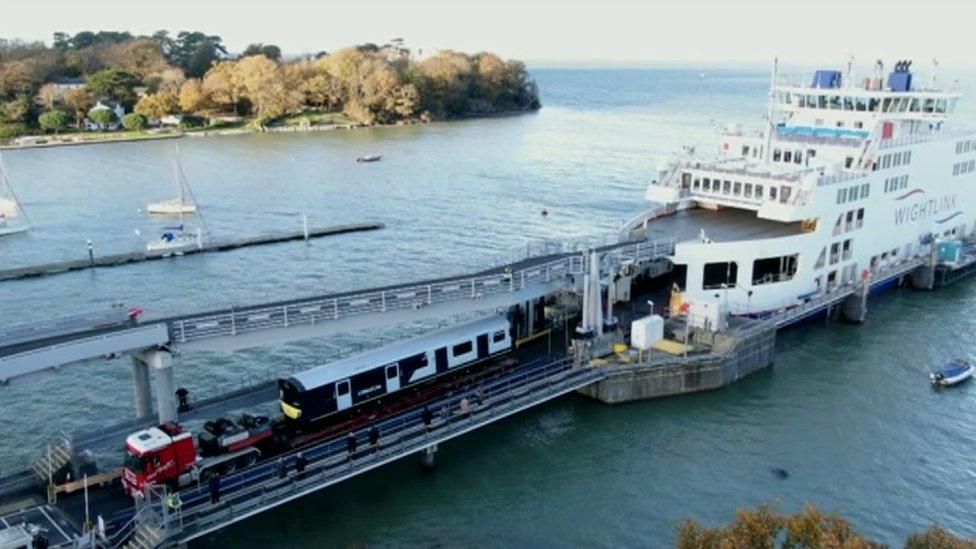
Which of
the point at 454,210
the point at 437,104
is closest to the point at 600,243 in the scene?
the point at 454,210

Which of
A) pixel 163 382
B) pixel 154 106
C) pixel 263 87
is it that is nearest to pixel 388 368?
pixel 163 382

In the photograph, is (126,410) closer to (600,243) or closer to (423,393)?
(423,393)

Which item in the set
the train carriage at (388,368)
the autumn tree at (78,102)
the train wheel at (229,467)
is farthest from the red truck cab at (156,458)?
the autumn tree at (78,102)

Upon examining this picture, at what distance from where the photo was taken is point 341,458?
2694 centimetres

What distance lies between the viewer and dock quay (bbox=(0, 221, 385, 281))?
57188 mm

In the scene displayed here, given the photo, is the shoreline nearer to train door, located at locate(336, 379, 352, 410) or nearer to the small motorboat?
train door, located at locate(336, 379, 352, 410)

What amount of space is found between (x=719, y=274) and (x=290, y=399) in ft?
79.6

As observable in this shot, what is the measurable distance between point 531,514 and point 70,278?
42.4 metres

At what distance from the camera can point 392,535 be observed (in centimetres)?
2634

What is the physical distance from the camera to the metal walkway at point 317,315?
84.9 ft

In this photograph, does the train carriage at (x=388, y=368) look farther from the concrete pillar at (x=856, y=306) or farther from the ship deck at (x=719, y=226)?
the concrete pillar at (x=856, y=306)

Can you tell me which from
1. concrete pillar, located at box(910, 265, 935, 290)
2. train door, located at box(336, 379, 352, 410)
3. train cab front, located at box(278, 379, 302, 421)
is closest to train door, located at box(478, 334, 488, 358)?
train door, located at box(336, 379, 352, 410)

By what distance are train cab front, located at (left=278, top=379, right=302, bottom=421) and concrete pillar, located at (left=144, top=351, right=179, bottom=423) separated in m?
3.66

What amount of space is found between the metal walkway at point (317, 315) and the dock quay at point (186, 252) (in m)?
32.7
